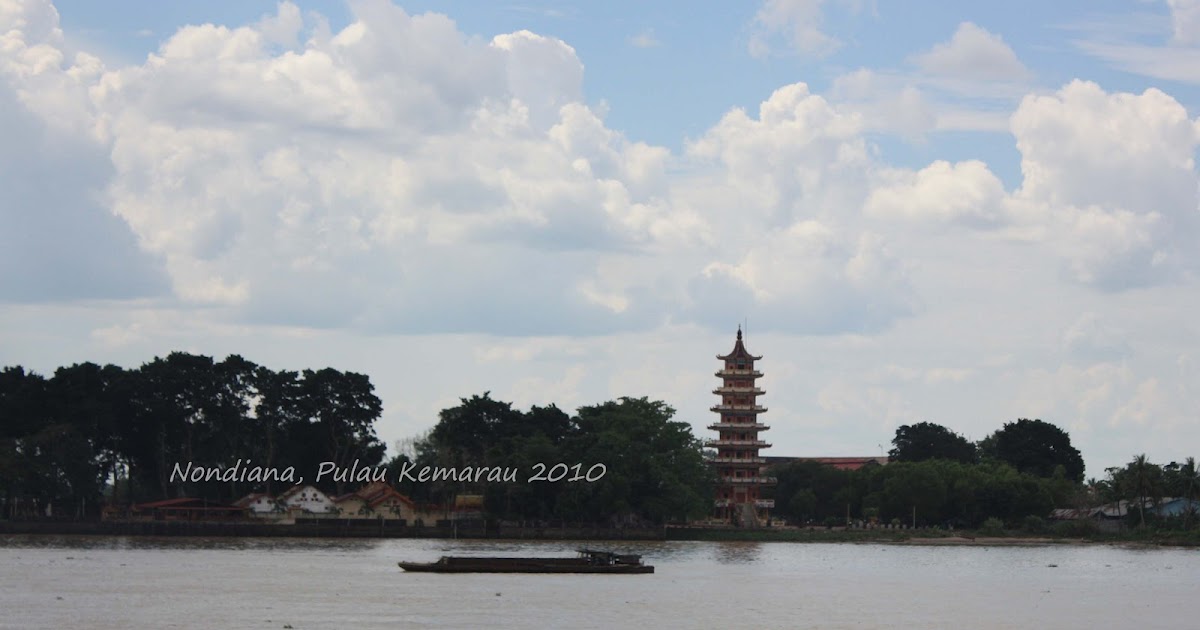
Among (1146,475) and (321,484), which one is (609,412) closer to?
(321,484)

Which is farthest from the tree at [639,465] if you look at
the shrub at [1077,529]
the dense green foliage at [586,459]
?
the shrub at [1077,529]

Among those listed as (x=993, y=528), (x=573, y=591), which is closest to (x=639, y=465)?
(x=993, y=528)

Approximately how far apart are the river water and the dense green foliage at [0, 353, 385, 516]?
50.0 ft

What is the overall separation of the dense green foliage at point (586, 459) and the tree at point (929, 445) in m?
48.8

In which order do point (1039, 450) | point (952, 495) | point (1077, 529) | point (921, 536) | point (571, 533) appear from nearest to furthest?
point (571, 533) → point (921, 536) → point (1077, 529) → point (952, 495) → point (1039, 450)

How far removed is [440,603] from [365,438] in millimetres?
76880

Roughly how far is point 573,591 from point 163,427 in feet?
214

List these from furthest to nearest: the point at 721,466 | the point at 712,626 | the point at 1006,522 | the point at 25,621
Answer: the point at 721,466 < the point at 1006,522 < the point at 712,626 < the point at 25,621

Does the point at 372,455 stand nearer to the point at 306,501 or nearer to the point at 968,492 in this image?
the point at 306,501

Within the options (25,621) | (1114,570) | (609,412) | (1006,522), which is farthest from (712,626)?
(1006,522)

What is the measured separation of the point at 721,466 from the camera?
142 meters

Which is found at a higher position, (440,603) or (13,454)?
(13,454)

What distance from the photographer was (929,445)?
176250mm

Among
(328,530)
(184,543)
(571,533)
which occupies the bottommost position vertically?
(184,543)
